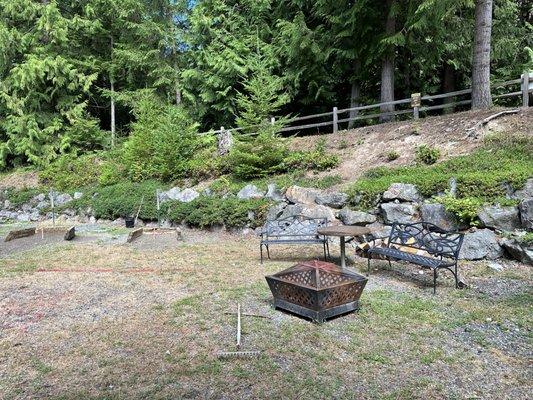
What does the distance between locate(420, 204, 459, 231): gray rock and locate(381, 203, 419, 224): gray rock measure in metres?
0.17

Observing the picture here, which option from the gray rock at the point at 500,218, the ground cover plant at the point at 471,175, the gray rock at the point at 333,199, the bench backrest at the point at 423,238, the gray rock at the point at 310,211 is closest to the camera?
the bench backrest at the point at 423,238

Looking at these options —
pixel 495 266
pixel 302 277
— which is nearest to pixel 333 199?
pixel 495 266

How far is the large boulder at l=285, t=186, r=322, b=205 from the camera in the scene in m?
8.72

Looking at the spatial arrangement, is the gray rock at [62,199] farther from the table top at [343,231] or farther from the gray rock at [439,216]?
the gray rock at [439,216]

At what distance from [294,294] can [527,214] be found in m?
4.31

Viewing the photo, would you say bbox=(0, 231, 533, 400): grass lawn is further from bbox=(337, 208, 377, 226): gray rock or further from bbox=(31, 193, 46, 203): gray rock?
bbox=(31, 193, 46, 203): gray rock

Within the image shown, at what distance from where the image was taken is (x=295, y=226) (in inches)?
292

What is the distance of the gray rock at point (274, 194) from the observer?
9.24m

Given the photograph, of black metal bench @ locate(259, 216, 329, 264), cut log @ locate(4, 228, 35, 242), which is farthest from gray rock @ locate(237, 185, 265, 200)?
cut log @ locate(4, 228, 35, 242)

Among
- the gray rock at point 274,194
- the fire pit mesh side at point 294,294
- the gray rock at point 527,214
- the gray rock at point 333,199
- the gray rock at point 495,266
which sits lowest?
the gray rock at point 495,266

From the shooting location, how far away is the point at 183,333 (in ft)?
12.3

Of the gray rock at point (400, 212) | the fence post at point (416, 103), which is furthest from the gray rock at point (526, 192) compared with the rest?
the fence post at point (416, 103)

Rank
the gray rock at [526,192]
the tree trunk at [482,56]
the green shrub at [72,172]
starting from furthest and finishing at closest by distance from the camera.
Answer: the green shrub at [72,172]
the tree trunk at [482,56]
the gray rock at [526,192]

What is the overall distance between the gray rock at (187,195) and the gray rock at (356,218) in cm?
476
